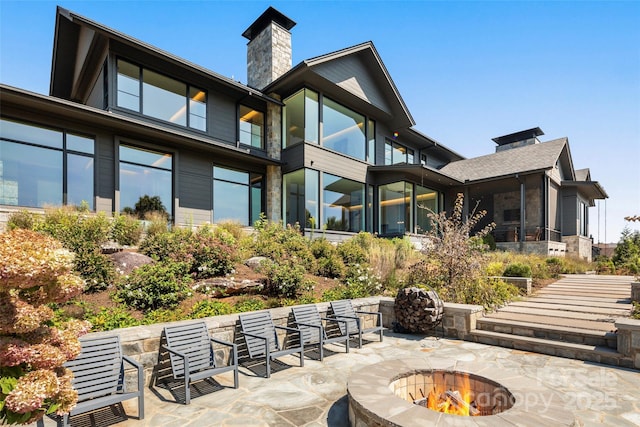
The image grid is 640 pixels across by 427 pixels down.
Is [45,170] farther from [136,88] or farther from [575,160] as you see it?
[575,160]

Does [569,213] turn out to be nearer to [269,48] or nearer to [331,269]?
[331,269]

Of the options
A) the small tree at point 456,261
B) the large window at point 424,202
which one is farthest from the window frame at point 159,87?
the large window at point 424,202

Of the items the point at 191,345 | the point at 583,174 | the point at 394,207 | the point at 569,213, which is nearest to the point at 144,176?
the point at 191,345

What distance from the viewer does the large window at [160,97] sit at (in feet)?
35.7

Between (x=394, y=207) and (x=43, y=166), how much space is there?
14038 mm

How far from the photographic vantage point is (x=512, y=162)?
1894 cm

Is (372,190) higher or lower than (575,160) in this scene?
lower

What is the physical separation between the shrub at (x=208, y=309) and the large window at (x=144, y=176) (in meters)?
6.48

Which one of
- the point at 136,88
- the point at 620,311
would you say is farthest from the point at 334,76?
the point at 620,311

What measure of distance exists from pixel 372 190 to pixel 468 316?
10.3m

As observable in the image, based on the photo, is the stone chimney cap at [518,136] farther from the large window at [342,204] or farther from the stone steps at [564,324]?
the stone steps at [564,324]

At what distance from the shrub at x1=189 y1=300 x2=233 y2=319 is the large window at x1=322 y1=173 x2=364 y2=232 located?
814 cm

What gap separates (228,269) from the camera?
7539mm

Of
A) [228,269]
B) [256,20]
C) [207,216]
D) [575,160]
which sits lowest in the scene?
[228,269]
